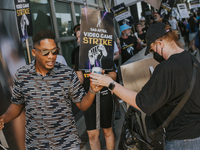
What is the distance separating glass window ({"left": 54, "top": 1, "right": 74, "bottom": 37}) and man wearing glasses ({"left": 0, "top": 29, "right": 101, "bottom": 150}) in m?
4.46

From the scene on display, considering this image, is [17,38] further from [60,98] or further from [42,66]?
[60,98]

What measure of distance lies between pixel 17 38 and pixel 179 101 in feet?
8.10

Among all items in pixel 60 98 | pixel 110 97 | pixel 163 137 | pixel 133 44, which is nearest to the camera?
pixel 163 137

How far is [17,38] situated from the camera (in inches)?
128

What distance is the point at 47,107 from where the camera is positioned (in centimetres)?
211

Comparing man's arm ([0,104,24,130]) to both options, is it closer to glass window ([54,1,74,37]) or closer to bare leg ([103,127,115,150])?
bare leg ([103,127,115,150])

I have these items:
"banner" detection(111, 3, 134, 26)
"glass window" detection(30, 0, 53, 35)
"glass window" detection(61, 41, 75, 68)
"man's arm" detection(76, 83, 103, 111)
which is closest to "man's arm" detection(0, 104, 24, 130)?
"man's arm" detection(76, 83, 103, 111)

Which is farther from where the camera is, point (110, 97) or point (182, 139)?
point (110, 97)

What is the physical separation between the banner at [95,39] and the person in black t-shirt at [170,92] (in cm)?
77

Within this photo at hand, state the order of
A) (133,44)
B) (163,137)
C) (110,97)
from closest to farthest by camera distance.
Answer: (163,137) < (110,97) < (133,44)

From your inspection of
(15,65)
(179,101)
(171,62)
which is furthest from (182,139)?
(15,65)

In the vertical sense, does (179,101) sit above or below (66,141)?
above

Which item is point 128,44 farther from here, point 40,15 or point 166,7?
point 166,7

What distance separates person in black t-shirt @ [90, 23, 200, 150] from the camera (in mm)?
1792
